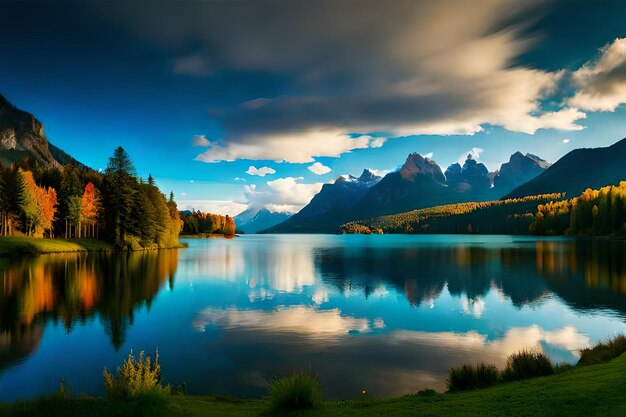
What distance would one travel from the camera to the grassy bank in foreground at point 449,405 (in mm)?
11055

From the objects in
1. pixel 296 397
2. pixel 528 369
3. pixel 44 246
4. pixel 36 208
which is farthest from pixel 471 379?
pixel 36 208

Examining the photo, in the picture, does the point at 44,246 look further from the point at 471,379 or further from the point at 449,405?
the point at 449,405

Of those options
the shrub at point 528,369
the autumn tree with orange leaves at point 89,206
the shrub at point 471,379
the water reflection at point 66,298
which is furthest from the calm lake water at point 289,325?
the autumn tree with orange leaves at point 89,206

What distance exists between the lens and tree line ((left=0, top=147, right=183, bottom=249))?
330 ft

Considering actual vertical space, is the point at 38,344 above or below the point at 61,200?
below

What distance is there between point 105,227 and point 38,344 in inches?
4184

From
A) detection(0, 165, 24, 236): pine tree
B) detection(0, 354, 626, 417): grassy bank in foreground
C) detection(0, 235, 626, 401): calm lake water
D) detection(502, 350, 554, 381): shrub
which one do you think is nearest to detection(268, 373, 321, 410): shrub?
detection(0, 354, 626, 417): grassy bank in foreground

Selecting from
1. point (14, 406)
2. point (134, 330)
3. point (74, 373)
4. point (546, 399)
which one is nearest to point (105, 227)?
point (134, 330)

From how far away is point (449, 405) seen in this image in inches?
489

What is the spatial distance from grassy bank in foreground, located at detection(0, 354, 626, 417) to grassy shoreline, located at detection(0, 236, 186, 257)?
92.3 metres

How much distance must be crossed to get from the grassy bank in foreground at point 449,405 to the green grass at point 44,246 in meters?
92.4

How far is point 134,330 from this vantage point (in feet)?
94.3

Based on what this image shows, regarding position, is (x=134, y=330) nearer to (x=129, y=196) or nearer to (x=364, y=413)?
(x=364, y=413)

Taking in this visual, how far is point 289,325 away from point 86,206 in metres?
103
